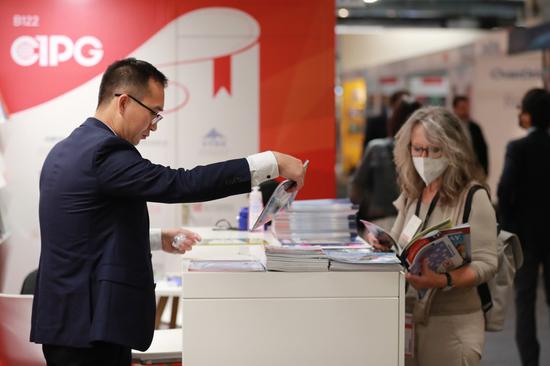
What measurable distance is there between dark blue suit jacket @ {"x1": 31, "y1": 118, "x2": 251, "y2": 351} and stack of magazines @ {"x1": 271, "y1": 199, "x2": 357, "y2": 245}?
3.21 ft

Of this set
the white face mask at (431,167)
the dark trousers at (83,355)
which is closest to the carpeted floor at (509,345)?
the white face mask at (431,167)

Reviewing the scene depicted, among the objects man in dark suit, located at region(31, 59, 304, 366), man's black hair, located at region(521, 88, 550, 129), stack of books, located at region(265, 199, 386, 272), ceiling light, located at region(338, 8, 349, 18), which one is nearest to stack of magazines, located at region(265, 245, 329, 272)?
man in dark suit, located at region(31, 59, 304, 366)

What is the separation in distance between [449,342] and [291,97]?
269 cm

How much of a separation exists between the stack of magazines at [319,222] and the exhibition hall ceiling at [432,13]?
867 cm

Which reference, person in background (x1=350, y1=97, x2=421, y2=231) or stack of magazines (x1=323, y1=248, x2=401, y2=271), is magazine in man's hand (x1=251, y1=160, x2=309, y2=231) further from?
person in background (x1=350, y1=97, x2=421, y2=231)

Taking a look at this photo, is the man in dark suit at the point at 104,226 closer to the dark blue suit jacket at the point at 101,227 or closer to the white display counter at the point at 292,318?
the dark blue suit jacket at the point at 101,227

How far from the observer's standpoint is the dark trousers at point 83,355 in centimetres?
250

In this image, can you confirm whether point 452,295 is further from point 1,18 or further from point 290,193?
point 1,18

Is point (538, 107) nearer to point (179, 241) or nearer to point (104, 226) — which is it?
point (179, 241)

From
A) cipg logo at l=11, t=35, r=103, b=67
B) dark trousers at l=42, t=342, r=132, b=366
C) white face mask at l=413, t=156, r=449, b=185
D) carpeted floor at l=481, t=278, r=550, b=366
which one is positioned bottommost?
carpeted floor at l=481, t=278, r=550, b=366

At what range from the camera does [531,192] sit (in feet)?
16.5

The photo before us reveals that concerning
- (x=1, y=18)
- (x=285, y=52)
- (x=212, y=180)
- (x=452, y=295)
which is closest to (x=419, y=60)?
(x=285, y=52)

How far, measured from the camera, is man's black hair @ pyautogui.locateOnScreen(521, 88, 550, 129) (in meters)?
5.00

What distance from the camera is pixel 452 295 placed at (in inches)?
125
